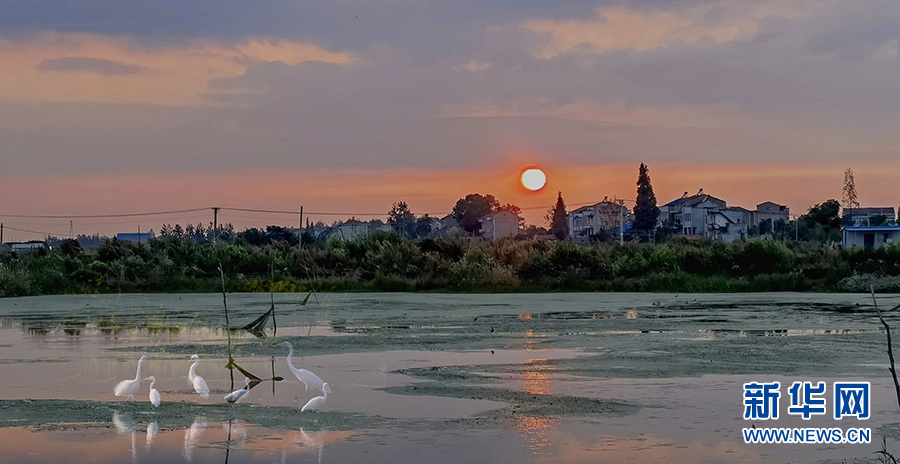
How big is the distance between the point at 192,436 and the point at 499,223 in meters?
139

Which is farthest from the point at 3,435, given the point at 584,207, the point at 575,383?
the point at 584,207

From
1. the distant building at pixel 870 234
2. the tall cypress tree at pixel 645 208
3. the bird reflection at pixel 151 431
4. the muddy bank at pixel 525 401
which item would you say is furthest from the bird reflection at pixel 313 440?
the tall cypress tree at pixel 645 208

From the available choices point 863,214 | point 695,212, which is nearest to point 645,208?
point 695,212

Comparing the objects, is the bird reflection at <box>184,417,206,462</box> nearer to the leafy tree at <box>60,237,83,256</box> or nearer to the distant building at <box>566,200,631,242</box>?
the leafy tree at <box>60,237,83,256</box>

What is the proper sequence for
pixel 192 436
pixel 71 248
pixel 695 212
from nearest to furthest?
pixel 192 436 → pixel 71 248 → pixel 695 212

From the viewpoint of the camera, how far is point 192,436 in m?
10.6

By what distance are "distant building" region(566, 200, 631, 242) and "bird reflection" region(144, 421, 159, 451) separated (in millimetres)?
126591

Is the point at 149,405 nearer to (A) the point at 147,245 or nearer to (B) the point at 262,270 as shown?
(B) the point at 262,270

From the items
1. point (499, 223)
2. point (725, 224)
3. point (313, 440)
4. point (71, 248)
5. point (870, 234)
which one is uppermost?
point (499, 223)

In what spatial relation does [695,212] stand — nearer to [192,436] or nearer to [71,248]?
[71,248]

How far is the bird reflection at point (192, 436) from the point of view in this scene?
9810 mm

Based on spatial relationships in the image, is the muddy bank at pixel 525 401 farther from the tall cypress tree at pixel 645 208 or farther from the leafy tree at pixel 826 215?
the tall cypress tree at pixel 645 208

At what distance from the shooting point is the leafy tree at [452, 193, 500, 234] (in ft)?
502

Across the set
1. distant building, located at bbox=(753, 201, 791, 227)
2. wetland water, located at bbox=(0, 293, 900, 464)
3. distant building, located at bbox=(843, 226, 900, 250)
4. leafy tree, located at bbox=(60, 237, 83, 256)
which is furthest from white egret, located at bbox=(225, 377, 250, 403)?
distant building, located at bbox=(753, 201, 791, 227)
